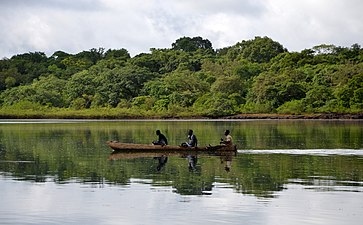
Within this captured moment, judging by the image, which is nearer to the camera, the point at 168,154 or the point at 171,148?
the point at 171,148

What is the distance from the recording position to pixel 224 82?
90250mm

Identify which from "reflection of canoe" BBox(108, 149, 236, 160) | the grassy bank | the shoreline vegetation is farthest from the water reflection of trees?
the grassy bank

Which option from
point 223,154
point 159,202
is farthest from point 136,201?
point 223,154

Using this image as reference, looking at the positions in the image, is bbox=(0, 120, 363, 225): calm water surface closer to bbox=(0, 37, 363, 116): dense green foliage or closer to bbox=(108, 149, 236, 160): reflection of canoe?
bbox=(108, 149, 236, 160): reflection of canoe

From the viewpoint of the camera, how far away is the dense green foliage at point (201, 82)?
83.9 metres

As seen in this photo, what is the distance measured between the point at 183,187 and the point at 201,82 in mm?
77032

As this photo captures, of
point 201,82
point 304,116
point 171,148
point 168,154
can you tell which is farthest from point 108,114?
point 171,148

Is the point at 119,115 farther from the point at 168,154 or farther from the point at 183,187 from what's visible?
the point at 183,187

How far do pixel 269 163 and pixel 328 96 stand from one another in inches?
2254

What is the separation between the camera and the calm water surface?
1523 cm

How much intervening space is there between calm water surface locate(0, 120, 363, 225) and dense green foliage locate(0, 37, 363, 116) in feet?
168

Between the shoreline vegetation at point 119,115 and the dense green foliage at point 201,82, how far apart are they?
552 mm

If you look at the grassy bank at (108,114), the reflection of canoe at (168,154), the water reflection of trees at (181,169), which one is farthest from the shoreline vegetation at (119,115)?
the reflection of canoe at (168,154)

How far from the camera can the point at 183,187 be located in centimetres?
1972
